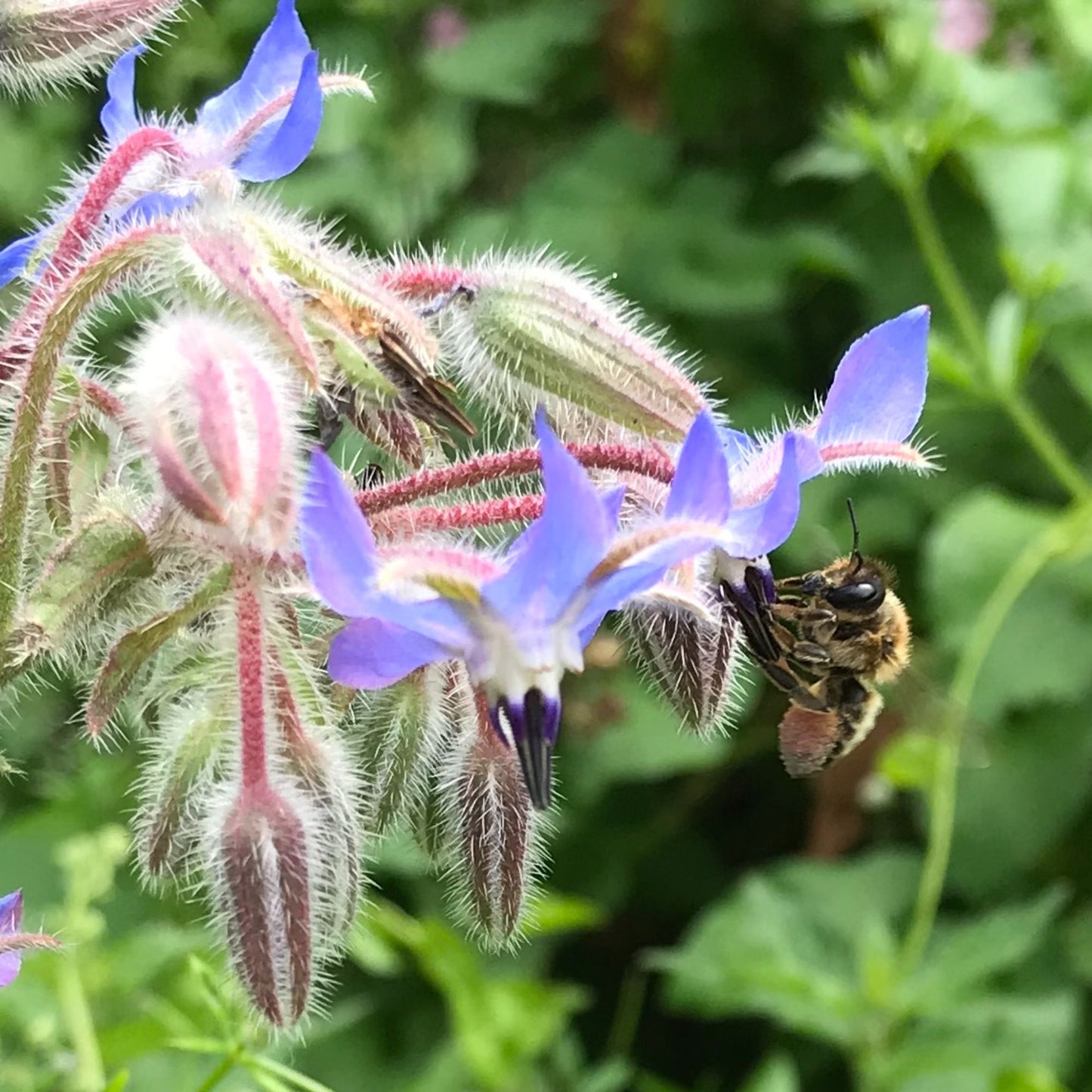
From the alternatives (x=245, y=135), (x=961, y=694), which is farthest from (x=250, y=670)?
(x=961, y=694)

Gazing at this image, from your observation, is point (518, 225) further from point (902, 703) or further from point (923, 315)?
point (923, 315)

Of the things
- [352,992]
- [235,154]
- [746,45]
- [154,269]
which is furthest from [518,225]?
[154,269]

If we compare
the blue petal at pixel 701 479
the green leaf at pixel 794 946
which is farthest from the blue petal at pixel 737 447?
the green leaf at pixel 794 946

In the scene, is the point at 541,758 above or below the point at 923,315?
below

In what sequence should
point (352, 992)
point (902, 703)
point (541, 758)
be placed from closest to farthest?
point (541, 758)
point (902, 703)
point (352, 992)

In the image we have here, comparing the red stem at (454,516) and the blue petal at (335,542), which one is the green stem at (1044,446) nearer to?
the red stem at (454,516)
